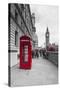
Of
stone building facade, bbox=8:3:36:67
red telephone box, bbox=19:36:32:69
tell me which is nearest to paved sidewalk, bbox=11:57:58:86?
red telephone box, bbox=19:36:32:69

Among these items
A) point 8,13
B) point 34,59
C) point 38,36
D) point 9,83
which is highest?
point 8,13

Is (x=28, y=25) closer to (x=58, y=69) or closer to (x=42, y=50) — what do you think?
(x=42, y=50)

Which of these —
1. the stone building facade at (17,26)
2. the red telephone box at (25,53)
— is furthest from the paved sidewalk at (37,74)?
the stone building facade at (17,26)

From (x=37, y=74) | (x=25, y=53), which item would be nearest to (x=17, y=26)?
(x=25, y=53)

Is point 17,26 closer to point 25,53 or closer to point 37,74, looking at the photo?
point 25,53

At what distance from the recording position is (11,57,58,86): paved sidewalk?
6671 mm

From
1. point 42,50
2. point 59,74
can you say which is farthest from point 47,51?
point 59,74

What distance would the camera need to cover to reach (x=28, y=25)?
709cm

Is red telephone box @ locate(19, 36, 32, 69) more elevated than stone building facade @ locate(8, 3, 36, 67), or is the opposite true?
stone building facade @ locate(8, 3, 36, 67)

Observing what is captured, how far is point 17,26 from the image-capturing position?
6.85 metres

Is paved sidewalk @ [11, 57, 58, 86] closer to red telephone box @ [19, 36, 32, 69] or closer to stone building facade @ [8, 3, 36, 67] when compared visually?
red telephone box @ [19, 36, 32, 69]

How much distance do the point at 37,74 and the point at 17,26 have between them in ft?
4.19

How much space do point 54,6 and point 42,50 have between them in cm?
117

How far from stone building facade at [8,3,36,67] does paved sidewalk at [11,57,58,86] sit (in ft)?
1.03
